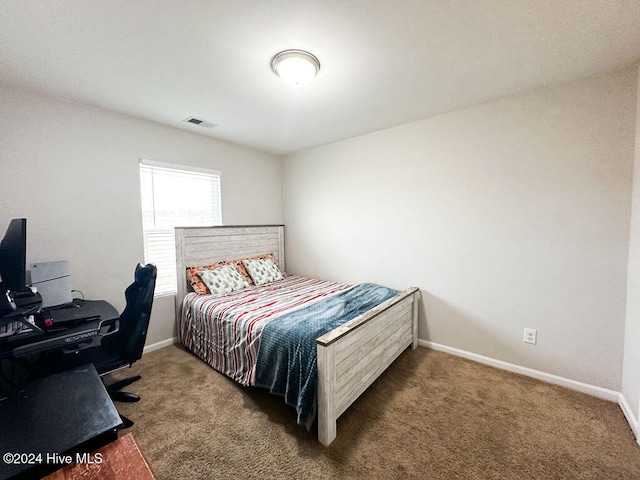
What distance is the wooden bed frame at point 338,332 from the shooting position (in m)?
1.63

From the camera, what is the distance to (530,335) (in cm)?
232

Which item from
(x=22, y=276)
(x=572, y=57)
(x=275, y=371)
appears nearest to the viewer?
(x=22, y=276)

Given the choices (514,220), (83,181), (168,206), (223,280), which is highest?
(83,181)

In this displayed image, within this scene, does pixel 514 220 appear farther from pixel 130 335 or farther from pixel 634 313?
pixel 130 335

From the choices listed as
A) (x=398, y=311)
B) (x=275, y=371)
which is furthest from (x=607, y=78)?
(x=275, y=371)

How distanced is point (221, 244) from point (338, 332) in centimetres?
226

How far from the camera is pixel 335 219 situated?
3629 mm

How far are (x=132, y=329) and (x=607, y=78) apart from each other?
3.99m

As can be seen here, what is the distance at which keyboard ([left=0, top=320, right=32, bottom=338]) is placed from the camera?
4.89 ft

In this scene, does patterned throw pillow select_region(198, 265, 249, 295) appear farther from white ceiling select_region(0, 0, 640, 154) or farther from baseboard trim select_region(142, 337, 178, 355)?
white ceiling select_region(0, 0, 640, 154)

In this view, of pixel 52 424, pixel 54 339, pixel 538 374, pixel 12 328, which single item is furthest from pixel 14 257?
pixel 538 374

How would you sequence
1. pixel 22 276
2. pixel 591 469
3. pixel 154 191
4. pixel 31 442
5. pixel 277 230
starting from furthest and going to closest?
pixel 277 230 < pixel 154 191 < pixel 22 276 < pixel 591 469 < pixel 31 442

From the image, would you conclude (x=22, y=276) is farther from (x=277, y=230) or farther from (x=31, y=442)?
(x=277, y=230)

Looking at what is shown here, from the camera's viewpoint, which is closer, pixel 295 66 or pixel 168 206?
pixel 295 66
